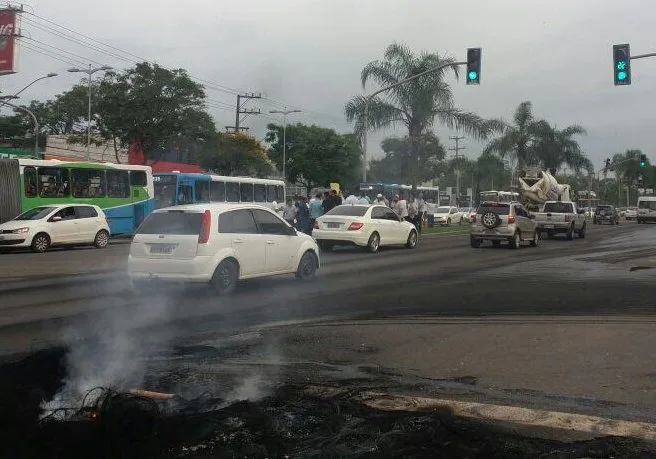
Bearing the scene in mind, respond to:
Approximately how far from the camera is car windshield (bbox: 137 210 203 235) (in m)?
10.7

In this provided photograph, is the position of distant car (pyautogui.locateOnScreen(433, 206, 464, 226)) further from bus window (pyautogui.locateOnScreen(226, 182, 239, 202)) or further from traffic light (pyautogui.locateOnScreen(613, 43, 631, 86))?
traffic light (pyautogui.locateOnScreen(613, 43, 631, 86))

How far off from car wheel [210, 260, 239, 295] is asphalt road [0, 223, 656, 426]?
9.6 inches

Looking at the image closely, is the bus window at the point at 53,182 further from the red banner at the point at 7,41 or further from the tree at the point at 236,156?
the tree at the point at 236,156

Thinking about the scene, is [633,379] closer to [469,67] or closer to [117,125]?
[469,67]

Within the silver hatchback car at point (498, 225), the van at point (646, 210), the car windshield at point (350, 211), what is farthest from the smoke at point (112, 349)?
the van at point (646, 210)

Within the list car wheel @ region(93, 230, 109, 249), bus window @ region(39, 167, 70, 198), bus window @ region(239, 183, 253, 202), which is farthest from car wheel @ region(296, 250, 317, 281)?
bus window @ region(239, 183, 253, 202)

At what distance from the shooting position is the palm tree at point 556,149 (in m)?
52.2

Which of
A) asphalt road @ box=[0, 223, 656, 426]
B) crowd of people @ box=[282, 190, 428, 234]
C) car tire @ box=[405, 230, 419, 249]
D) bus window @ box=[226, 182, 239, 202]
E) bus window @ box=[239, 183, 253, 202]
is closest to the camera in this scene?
asphalt road @ box=[0, 223, 656, 426]

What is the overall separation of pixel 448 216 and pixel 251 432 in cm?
4285

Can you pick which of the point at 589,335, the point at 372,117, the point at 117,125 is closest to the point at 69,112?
the point at 117,125

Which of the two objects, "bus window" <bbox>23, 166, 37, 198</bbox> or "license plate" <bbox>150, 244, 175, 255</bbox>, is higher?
"bus window" <bbox>23, 166, 37, 198</bbox>

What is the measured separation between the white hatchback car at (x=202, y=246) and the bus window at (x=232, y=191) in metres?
22.2

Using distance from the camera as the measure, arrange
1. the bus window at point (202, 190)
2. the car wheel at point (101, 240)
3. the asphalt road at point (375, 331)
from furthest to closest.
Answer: the bus window at point (202, 190), the car wheel at point (101, 240), the asphalt road at point (375, 331)

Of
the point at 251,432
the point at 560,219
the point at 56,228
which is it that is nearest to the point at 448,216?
the point at 560,219
